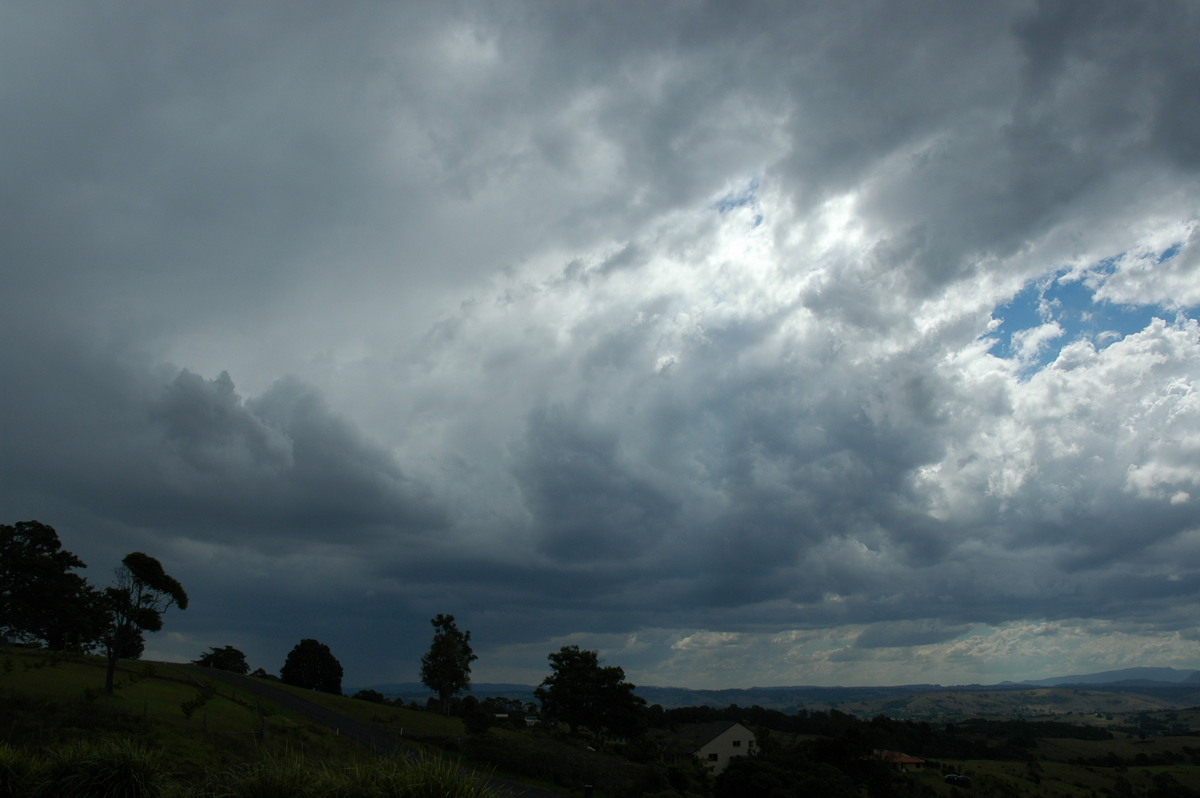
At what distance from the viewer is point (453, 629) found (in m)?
101

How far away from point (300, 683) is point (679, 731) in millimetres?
56314

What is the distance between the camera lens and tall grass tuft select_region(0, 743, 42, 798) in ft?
48.3

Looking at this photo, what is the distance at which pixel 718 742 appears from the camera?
87125 millimetres

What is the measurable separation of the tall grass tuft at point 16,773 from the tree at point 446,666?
281 ft

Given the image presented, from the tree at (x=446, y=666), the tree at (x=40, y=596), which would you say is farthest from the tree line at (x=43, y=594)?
the tree at (x=446, y=666)

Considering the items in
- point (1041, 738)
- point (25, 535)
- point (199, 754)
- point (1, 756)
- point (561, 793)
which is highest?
point (25, 535)

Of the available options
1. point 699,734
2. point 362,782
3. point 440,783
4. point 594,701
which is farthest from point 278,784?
point 699,734

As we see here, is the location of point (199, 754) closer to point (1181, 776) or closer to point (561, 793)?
point (561, 793)

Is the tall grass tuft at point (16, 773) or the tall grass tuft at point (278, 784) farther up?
the tall grass tuft at point (278, 784)

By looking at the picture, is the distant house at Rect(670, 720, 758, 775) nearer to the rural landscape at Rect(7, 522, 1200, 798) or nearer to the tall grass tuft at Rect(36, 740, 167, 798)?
the rural landscape at Rect(7, 522, 1200, 798)

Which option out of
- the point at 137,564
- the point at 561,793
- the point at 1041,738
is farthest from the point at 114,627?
the point at 1041,738

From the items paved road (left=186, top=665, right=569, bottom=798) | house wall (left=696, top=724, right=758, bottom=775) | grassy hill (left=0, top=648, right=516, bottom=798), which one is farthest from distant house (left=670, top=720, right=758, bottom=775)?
paved road (left=186, top=665, right=569, bottom=798)

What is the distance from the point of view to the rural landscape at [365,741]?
1469 cm

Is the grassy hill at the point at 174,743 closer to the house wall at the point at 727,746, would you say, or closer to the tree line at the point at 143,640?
the tree line at the point at 143,640
